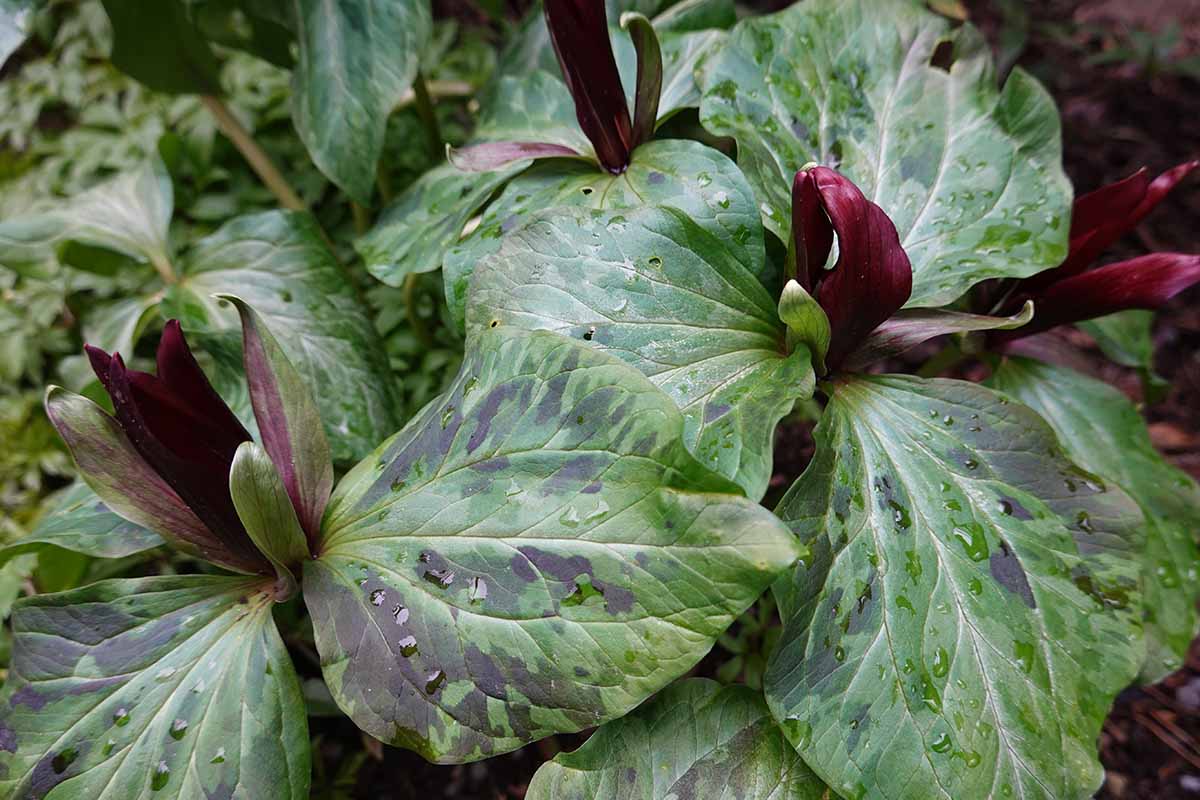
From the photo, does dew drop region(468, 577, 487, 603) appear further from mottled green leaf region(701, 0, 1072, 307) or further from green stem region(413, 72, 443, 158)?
green stem region(413, 72, 443, 158)

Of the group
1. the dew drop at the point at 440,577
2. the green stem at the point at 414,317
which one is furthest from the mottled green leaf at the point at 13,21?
the dew drop at the point at 440,577

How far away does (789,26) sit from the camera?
1.13m

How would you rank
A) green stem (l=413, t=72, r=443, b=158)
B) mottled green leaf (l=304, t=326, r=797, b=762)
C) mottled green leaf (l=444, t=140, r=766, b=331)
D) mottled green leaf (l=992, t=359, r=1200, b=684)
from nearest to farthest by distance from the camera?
mottled green leaf (l=304, t=326, r=797, b=762)
mottled green leaf (l=444, t=140, r=766, b=331)
mottled green leaf (l=992, t=359, r=1200, b=684)
green stem (l=413, t=72, r=443, b=158)

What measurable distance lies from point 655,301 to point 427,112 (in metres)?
0.91

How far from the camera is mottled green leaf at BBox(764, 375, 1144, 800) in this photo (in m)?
0.82

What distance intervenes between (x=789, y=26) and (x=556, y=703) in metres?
0.90

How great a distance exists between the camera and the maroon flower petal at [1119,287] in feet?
3.43

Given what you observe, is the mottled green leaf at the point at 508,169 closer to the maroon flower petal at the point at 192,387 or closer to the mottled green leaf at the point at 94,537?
the maroon flower petal at the point at 192,387

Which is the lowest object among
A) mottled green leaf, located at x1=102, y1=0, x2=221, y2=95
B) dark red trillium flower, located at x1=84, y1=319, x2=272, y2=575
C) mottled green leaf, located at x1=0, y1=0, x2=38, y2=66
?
dark red trillium flower, located at x1=84, y1=319, x2=272, y2=575

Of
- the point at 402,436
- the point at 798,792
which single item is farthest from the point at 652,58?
the point at 798,792

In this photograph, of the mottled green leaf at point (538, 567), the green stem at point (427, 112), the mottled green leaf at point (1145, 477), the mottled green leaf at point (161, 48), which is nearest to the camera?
the mottled green leaf at point (538, 567)

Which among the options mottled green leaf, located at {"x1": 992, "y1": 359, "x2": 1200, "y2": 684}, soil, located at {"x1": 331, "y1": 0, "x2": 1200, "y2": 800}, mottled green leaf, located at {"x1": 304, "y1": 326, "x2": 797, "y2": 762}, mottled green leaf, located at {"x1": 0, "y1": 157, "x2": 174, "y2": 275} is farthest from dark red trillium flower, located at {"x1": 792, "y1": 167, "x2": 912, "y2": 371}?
mottled green leaf, located at {"x1": 0, "y1": 157, "x2": 174, "y2": 275}

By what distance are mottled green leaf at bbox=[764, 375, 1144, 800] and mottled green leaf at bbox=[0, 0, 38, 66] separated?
1.23 metres

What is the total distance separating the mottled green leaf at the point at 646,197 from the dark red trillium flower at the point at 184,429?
0.98 feet
